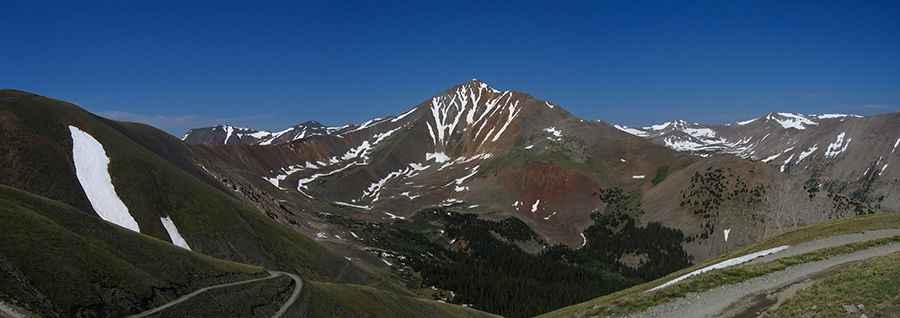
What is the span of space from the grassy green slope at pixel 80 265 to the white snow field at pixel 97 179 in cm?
4870

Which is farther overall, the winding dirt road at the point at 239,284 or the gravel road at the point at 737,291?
the gravel road at the point at 737,291

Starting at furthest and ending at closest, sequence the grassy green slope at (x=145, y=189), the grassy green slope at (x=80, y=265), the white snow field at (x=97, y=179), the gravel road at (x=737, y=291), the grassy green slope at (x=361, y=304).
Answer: the grassy green slope at (x=145, y=189) < the white snow field at (x=97, y=179) < the grassy green slope at (x=361, y=304) < the gravel road at (x=737, y=291) < the grassy green slope at (x=80, y=265)

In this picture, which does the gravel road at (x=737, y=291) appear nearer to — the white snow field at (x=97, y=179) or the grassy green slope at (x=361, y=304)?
the grassy green slope at (x=361, y=304)

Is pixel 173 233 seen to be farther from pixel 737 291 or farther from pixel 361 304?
pixel 737 291

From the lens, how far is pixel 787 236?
6619cm

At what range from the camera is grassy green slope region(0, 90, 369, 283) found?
Result: 93.2 m

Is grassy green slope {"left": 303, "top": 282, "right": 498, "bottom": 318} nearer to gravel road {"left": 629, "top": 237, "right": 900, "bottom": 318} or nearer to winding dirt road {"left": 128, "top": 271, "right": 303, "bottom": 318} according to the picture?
winding dirt road {"left": 128, "top": 271, "right": 303, "bottom": 318}

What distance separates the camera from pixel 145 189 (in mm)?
100938

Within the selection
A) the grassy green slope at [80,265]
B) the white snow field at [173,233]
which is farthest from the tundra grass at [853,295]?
the white snow field at [173,233]

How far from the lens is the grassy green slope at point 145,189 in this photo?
93.2 m

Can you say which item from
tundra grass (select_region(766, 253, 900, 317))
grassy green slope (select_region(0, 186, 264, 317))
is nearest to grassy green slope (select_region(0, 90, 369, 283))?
grassy green slope (select_region(0, 186, 264, 317))

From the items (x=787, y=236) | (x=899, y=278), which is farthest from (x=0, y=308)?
(x=787, y=236)

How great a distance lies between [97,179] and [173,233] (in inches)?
736

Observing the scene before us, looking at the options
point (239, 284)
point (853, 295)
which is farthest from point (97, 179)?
point (853, 295)
